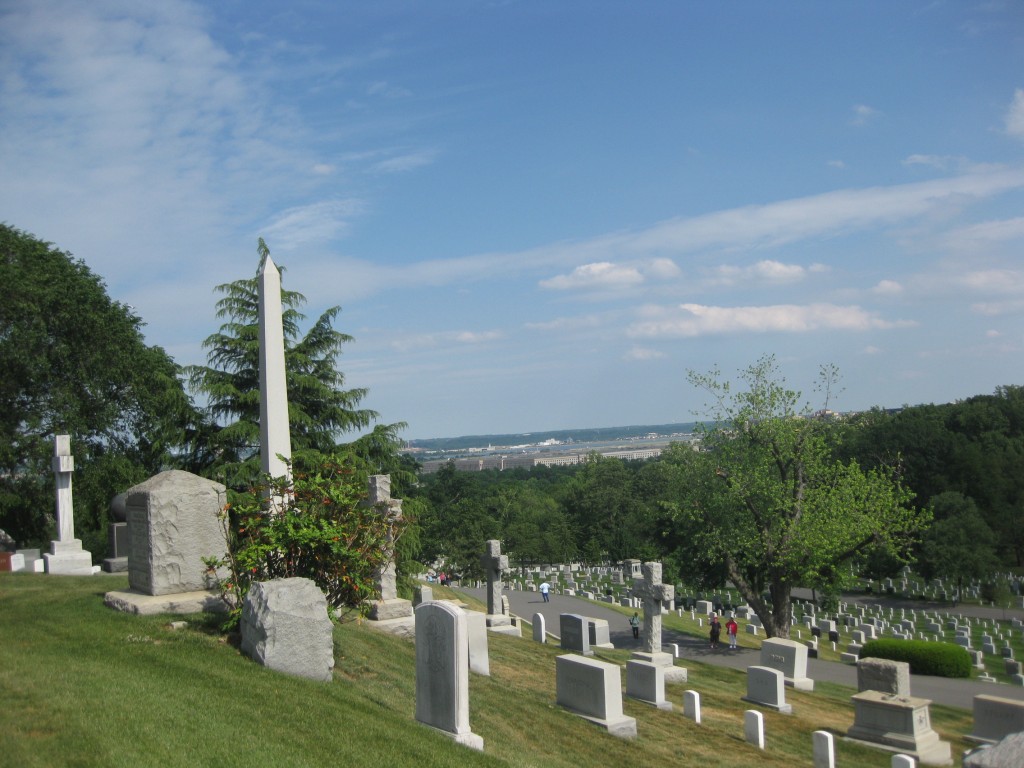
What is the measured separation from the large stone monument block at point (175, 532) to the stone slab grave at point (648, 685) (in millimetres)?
7899

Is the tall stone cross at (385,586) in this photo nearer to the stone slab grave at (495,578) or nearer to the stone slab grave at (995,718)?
the stone slab grave at (495,578)

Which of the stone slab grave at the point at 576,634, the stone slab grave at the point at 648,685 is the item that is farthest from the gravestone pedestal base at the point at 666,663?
the stone slab grave at the point at 648,685

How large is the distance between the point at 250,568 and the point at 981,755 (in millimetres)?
7747

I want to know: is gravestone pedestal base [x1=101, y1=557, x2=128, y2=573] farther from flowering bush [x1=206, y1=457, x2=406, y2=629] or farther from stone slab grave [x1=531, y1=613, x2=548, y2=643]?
stone slab grave [x1=531, y1=613, x2=548, y2=643]

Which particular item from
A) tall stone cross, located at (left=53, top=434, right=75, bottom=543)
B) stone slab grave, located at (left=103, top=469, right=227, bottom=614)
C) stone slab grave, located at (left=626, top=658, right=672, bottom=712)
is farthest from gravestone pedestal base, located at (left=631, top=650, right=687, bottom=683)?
tall stone cross, located at (left=53, top=434, right=75, bottom=543)

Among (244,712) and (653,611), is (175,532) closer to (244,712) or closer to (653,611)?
(244,712)

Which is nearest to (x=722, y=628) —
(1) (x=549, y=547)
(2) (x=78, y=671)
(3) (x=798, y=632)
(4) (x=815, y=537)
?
(3) (x=798, y=632)

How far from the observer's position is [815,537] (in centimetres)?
2573

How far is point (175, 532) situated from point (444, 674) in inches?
167

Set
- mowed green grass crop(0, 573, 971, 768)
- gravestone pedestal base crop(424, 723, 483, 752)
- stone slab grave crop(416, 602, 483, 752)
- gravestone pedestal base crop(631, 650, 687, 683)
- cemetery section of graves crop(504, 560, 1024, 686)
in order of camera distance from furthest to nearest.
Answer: cemetery section of graves crop(504, 560, 1024, 686)
gravestone pedestal base crop(631, 650, 687, 683)
stone slab grave crop(416, 602, 483, 752)
gravestone pedestal base crop(424, 723, 483, 752)
mowed green grass crop(0, 573, 971, 768)

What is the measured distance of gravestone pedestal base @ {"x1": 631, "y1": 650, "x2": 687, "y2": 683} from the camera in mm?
17133

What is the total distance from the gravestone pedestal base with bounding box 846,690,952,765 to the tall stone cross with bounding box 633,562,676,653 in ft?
15.5

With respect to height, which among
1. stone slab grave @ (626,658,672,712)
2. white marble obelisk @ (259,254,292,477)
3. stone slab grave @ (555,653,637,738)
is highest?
white marble obelisk @ (259,254,292,477)

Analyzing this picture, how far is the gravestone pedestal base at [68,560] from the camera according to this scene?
1753 cm
